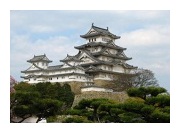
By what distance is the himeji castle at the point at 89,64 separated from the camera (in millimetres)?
23547

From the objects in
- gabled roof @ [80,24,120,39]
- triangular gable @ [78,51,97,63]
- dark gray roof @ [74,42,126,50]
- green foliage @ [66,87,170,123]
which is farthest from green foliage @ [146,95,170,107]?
gabled roof @ [80,24,120,39]

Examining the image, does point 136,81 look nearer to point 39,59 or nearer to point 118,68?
point 118,68

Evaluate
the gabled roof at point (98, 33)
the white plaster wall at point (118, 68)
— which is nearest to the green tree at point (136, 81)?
the white plaster wall at point (118, 68)

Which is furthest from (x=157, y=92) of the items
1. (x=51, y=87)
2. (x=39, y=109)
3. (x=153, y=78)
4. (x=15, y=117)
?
(x=153, y=78)

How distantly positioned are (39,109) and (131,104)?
2356 mm

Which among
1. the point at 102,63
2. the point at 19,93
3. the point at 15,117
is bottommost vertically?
the point at 15,117

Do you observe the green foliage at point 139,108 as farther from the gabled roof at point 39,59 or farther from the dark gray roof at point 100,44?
the dark gray roof at point 100,44

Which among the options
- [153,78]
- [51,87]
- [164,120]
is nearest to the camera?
[164,120]

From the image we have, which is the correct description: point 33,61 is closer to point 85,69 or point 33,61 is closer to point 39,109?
point 85,69

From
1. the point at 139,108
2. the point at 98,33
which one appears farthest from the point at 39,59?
the point at 139,108

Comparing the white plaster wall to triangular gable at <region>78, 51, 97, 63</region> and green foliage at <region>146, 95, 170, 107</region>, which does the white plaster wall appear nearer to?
triangular gable at <region>78, 51, 97, 63</region>

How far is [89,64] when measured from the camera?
967 inches

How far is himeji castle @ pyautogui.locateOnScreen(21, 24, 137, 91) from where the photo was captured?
77.3ft

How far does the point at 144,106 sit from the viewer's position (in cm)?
739
